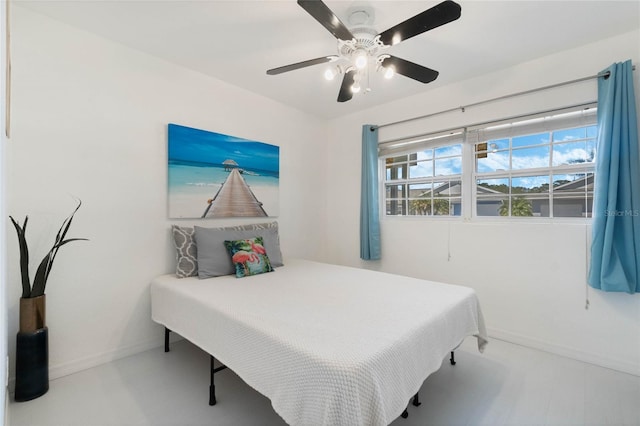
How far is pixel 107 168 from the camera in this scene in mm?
2309

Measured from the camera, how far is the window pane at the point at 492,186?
2859 mm

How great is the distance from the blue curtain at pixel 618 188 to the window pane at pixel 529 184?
44cm

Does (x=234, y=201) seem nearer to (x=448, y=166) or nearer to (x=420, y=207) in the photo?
(x=420, y=207)

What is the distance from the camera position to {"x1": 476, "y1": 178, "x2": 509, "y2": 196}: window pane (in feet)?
9.38

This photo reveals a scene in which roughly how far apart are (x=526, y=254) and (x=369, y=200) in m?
1.58

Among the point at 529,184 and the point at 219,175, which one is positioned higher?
the point at 219,175

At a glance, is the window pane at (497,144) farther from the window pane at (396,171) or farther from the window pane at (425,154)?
the window pane at (396,171)

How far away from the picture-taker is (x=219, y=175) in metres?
2.95

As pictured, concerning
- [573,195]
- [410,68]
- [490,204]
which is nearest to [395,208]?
[490,204]

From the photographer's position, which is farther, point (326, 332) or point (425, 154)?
point (425, 154)

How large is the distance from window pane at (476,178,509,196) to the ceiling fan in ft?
4.51

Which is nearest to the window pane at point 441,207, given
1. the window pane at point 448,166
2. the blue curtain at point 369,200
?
the window pane at point 448,166

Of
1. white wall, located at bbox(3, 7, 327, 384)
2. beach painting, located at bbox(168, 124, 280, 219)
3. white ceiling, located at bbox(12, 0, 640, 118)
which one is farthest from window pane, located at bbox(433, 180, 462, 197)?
white wall, located at bbox(3, 7, 327, 384)

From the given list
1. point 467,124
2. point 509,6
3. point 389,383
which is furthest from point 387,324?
point 467,124
